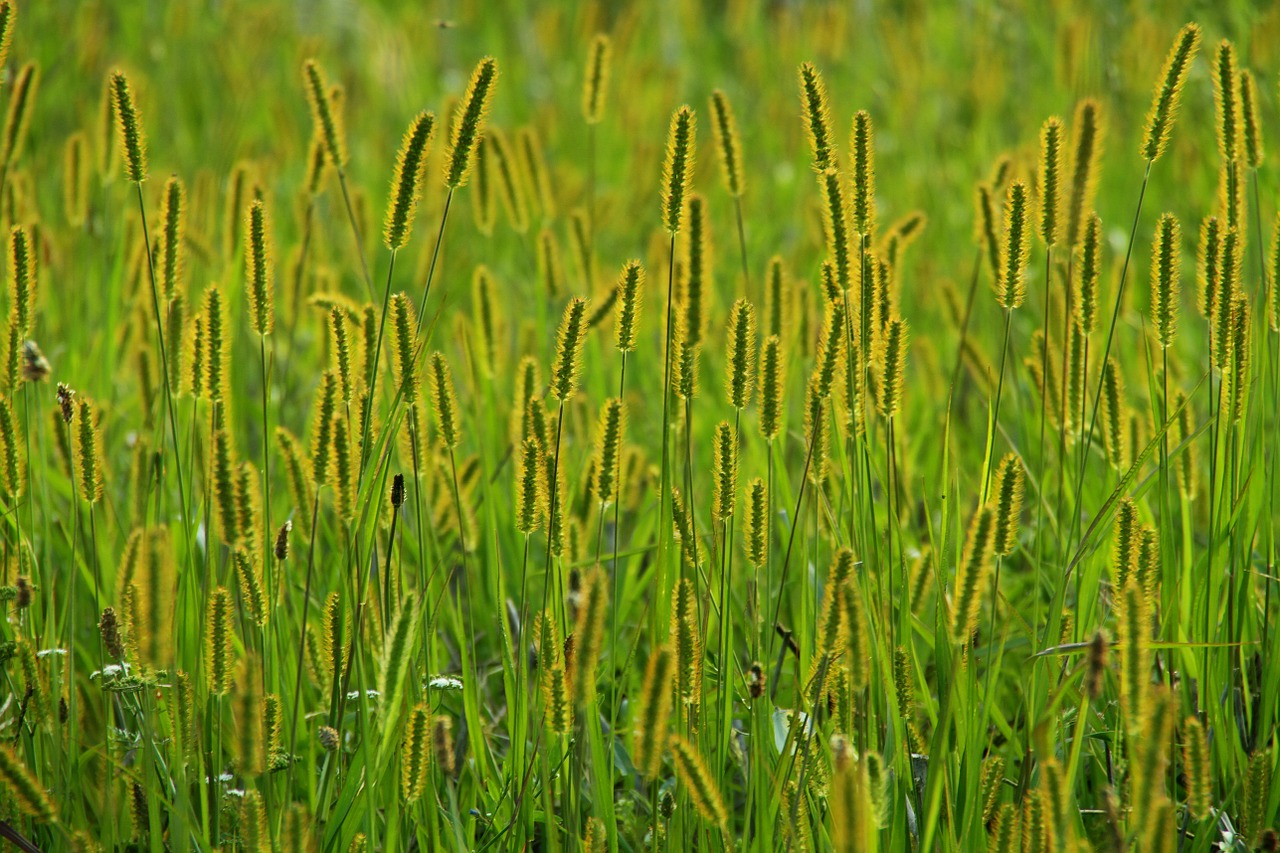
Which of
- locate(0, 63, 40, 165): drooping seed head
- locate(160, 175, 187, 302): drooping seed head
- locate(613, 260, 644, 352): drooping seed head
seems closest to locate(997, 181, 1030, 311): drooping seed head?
locate(613, 260, 644, 352): drooping seed head

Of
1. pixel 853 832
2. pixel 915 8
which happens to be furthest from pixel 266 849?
pixel 915 8

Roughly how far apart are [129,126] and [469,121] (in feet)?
1.20

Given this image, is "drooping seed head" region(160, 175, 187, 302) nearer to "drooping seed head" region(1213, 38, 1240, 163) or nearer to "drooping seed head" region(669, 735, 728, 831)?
"drooping seed head" region(669, 735, 728, 831)

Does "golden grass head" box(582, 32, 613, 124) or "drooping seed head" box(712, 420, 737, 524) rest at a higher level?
"golden grass head" box(582, 32, 613, 124)

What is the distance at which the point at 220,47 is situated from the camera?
4.59m

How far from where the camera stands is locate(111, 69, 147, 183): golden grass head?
1319mm

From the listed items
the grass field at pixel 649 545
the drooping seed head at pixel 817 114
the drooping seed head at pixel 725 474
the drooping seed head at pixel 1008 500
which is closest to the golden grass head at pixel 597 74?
the grass field at pixel 649 545

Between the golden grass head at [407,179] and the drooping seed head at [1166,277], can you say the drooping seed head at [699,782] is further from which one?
the drooping seed head at [1166,277]

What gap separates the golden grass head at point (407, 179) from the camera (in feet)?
4.06

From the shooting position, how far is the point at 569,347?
48.3 inches

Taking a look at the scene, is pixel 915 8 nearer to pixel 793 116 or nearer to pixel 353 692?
pixel 793 116

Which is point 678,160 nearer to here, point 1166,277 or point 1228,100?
point 1166,277

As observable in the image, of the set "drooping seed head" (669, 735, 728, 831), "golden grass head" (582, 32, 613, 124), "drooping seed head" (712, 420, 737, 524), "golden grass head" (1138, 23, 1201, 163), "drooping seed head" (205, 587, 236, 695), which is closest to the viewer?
"drooping seed head" (669, 735, 728, 831)

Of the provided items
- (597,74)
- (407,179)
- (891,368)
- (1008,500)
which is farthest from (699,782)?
(597,74)
